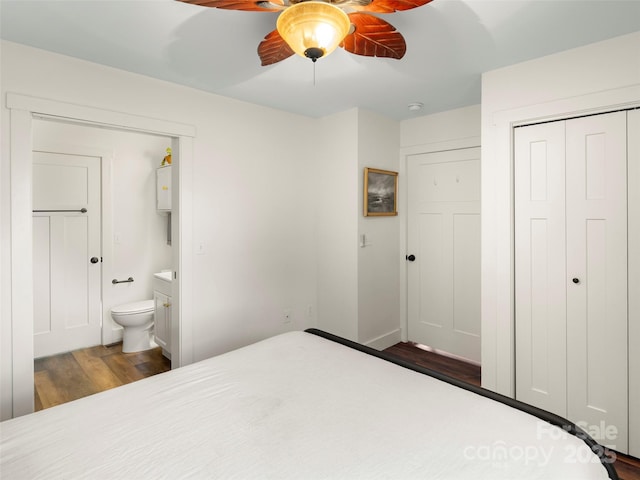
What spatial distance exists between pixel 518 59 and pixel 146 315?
3786 mm

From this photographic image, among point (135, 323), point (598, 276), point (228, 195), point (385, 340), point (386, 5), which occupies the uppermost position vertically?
point (386, 5)

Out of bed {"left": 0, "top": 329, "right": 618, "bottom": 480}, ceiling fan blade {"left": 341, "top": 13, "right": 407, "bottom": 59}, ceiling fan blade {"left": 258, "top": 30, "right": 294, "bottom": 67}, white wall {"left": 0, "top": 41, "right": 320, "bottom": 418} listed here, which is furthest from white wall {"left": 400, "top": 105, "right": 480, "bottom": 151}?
bed {"left": 0, "top": 329, "right": 618, "bottom": 480}

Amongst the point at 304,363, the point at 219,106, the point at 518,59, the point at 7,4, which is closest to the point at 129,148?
the point at 219,106

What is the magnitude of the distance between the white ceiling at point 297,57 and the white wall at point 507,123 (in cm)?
11

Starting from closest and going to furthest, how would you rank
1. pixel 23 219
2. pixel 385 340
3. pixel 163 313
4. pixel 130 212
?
pixel 23 219 < pixel 163 313 < pixel 385 340 < pixel 130 212

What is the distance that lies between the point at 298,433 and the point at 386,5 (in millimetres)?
1640

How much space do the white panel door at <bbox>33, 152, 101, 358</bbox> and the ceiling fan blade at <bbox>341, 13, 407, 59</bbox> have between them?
10.8 feet

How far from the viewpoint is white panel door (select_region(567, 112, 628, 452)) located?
82.7 inches

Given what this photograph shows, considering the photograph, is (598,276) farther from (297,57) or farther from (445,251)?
(297,57)

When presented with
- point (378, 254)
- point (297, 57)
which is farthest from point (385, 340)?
point (297, 57)

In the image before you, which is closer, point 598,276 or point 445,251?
point 598,276

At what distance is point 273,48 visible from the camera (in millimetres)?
1764

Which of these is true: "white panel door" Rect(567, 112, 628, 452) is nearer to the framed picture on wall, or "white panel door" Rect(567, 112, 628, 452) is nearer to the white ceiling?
the white ceiling

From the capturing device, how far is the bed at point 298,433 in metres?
1.11
